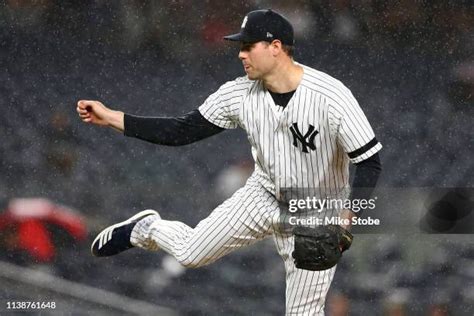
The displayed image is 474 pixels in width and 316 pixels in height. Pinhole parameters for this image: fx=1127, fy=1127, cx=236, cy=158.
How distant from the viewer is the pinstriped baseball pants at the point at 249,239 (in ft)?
12.7

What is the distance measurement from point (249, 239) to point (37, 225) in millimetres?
1926

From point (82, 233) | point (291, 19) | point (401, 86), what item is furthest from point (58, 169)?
point (401, 86)

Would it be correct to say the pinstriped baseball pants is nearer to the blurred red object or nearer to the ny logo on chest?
the ny logo on chest

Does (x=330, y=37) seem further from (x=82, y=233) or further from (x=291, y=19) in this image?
(x=82, y=233)

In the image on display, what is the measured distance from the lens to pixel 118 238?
14.0ft

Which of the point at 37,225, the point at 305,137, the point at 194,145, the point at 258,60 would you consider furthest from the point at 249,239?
the point at 37,225

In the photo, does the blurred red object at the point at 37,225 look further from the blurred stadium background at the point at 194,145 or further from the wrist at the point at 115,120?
the wrist at the point at 115,120

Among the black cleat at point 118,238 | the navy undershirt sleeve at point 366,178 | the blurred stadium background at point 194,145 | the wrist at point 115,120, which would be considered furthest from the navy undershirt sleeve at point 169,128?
the blurred stadium background at point 194,145

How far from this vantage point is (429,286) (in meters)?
5.67

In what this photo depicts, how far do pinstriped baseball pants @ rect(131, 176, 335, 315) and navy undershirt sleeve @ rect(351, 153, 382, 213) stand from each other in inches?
13.8

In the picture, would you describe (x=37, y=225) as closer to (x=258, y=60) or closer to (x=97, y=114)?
(x=97, y=114)

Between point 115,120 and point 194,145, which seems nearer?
point 115,120

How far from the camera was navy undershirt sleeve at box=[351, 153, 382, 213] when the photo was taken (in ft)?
12.0

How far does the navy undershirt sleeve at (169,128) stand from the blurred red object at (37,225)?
177cm
